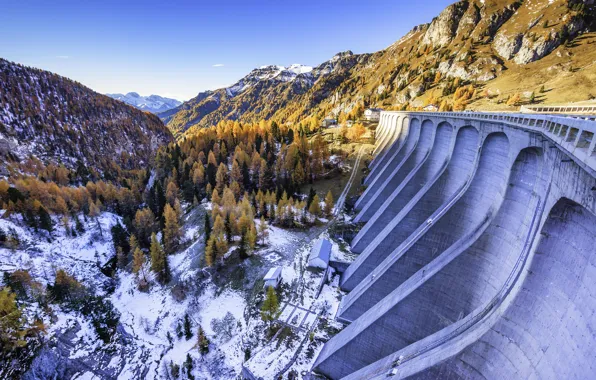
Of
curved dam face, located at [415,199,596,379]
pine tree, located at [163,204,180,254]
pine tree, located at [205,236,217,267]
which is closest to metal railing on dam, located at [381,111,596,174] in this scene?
curved dam face, located at [415,199,596,379]

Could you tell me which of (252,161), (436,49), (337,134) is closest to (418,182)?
(252,161)

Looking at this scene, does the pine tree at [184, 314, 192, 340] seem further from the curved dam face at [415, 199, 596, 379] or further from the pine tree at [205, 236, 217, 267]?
the curved dam face at [415, 199, 596, 379]

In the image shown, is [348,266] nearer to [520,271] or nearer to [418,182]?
[418,182]

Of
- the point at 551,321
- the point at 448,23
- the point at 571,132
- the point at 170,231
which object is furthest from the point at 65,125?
the point at 448,23

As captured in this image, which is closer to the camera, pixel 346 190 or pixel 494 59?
pixel 346 190

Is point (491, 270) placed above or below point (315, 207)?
above

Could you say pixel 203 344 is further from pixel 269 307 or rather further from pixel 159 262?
pixel 159 262
